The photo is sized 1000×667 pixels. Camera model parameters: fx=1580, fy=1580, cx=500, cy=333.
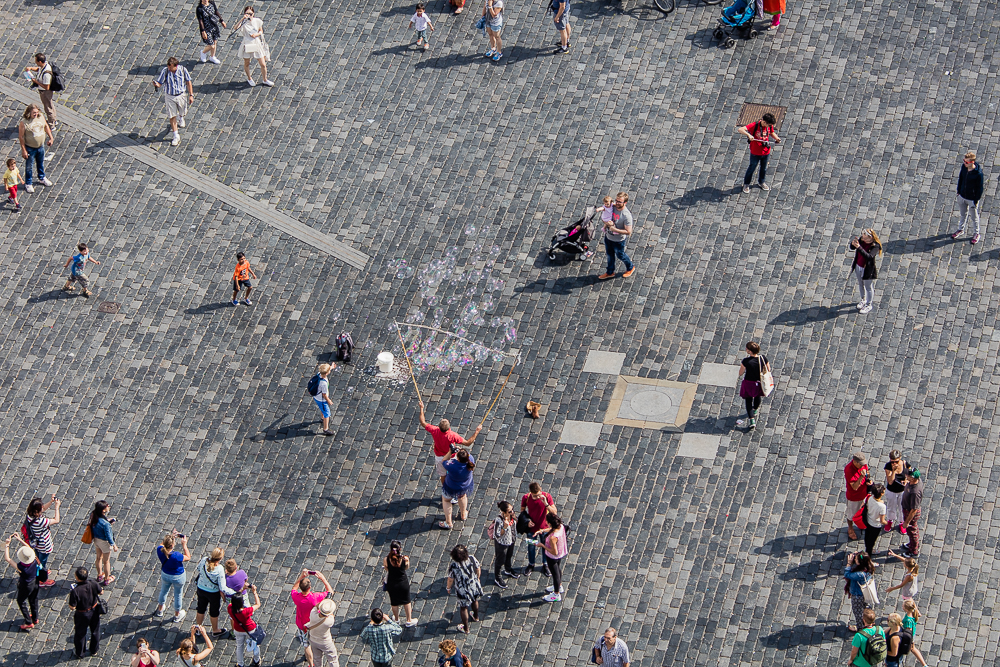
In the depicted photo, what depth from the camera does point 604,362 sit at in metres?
26.5

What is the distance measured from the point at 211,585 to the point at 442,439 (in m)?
4.07

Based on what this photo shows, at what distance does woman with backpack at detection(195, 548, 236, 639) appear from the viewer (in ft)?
73.9

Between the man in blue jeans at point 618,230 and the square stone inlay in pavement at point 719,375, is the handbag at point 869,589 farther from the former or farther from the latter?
the man in blue jeans at point 618,230

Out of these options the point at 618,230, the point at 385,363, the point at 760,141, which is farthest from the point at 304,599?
the point at 760,141

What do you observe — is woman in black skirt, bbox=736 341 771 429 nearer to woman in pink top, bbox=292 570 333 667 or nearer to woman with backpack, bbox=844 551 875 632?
woman with backpack, bbox=844 551 875 632

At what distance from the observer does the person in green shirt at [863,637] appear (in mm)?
20953

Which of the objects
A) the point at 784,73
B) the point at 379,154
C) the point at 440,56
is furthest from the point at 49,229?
the point at 784,73

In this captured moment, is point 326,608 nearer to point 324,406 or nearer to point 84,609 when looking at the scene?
point 84,609

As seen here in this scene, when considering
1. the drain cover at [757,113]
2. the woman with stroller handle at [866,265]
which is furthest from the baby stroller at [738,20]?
the woman with stroller handle at [866,265]

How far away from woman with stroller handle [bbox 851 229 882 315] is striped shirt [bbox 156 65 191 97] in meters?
13.1

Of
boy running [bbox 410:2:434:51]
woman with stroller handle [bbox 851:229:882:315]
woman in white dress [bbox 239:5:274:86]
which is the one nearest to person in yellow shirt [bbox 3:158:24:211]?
woman in white dress [bbox 239:5:274:86]

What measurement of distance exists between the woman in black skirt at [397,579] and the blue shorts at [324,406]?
3.47 m

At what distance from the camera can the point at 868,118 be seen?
99.3 ft

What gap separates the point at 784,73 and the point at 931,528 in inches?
440
